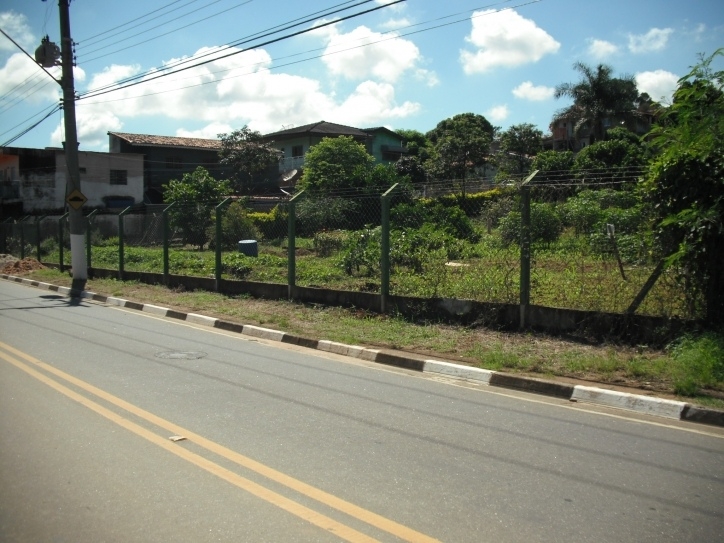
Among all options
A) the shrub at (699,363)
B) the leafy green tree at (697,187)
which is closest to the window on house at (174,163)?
the leafy green tree at (697,187)

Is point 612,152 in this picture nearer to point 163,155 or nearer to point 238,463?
point 163,155

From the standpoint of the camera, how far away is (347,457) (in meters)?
4.71

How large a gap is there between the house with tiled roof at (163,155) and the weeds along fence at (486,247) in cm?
3298

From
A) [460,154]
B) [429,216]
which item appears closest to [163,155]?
[460,154]

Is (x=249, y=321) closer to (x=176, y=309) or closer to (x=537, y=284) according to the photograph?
(x=176, y=309)

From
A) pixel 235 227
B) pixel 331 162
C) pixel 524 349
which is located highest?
pixel 331 162

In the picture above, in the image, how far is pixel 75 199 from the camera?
1775cm

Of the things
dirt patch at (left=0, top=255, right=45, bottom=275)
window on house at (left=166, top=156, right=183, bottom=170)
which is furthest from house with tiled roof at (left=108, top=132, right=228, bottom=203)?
dirt patch at (left=0, top=255, right=45, bottom=275)

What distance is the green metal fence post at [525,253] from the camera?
9.16 meters

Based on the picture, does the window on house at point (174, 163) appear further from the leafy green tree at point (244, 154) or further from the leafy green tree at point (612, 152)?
the leafy green tree at point (612, 152)

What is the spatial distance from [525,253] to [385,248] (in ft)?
8.70

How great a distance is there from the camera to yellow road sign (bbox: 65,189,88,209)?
696 inches

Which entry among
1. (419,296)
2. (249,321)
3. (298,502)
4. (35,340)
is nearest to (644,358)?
(419,296)

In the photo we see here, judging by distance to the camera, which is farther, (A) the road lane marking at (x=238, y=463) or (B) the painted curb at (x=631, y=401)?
(B) the painted curb at (x=631, y=401)
